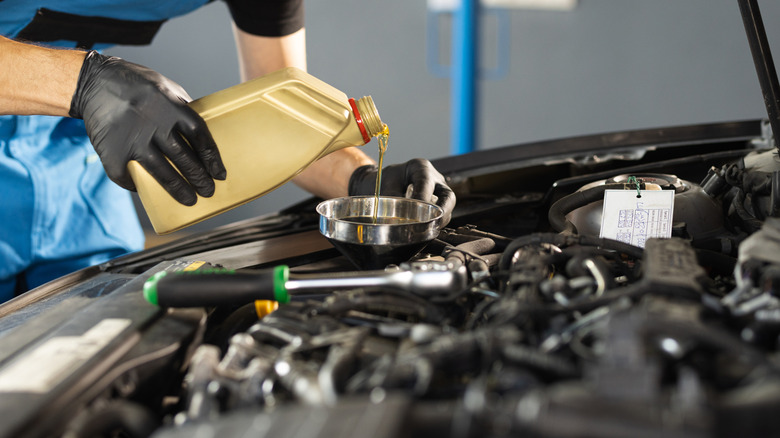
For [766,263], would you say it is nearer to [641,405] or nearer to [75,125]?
[641,405]

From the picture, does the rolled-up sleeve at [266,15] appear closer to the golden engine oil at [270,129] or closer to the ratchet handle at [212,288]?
the golden engine oil at [270,129]

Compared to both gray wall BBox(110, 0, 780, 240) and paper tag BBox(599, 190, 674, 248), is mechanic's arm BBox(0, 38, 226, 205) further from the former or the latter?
gray wall BBox(110, 0, 780, 240)

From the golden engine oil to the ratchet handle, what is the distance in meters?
0.30

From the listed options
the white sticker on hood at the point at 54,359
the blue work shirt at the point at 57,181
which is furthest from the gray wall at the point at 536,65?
the white sticker on hood at the point at 54,359

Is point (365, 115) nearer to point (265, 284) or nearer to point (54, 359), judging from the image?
point (265, 284)

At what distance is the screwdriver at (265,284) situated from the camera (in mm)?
578

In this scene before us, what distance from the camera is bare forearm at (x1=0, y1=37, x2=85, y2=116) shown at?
37.2 inches

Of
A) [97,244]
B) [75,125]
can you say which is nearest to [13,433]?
[97,244]

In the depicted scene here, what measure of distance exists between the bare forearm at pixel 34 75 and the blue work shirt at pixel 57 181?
9.5 inches

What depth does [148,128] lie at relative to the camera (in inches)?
33.4

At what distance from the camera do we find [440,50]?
11.7 feet

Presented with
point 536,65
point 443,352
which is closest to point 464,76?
point 536,65

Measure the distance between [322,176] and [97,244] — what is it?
1.60 feet

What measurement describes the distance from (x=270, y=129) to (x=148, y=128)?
172 millimetres
